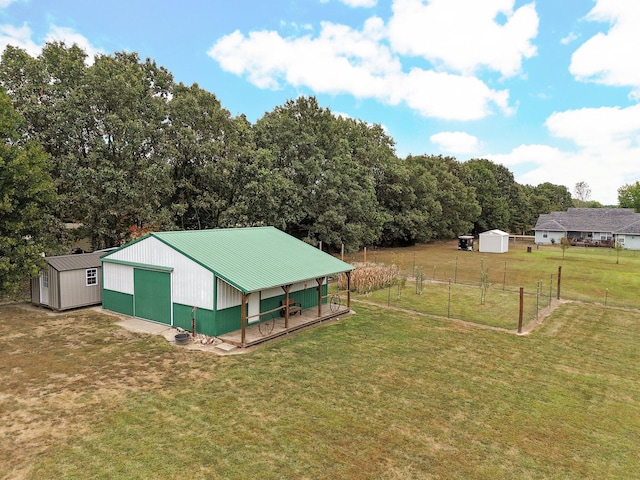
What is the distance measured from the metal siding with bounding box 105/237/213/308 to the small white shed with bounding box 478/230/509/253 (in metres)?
37.0

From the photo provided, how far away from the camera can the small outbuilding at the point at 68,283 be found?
15.4 m

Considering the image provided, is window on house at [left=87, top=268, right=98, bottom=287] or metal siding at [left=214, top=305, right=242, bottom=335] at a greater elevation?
window on house at [left=87, top=268, right=98, bottom=287]

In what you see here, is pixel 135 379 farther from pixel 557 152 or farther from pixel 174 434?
pixel 557 152

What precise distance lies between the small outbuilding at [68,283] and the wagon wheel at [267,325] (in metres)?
7.75

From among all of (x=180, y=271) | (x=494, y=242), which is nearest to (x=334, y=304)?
(x=180, y=271)

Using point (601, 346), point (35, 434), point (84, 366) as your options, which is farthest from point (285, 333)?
point (601, 346)

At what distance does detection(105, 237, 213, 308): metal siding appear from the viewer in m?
12.5

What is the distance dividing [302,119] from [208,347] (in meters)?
25.1

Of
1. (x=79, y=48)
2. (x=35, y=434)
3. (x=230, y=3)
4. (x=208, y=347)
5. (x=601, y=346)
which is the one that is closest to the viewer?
(x=35, y=434)

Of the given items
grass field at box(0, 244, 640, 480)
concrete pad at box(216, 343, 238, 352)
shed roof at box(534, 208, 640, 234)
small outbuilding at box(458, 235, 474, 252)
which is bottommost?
grass field at box(0, 244, 640, 480)

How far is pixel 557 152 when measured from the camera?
42.3 meters

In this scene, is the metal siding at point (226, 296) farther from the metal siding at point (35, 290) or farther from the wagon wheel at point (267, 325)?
the metal siding at point (35, 290)

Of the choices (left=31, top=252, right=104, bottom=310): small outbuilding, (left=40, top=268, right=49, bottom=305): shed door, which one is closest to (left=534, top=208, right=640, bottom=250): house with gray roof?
(left=31, top=252, right=104, bottom=310): small outbuilding

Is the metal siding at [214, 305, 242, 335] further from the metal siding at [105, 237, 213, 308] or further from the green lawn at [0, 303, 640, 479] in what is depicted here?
the green lawn at [0, 303, 640, 479]
